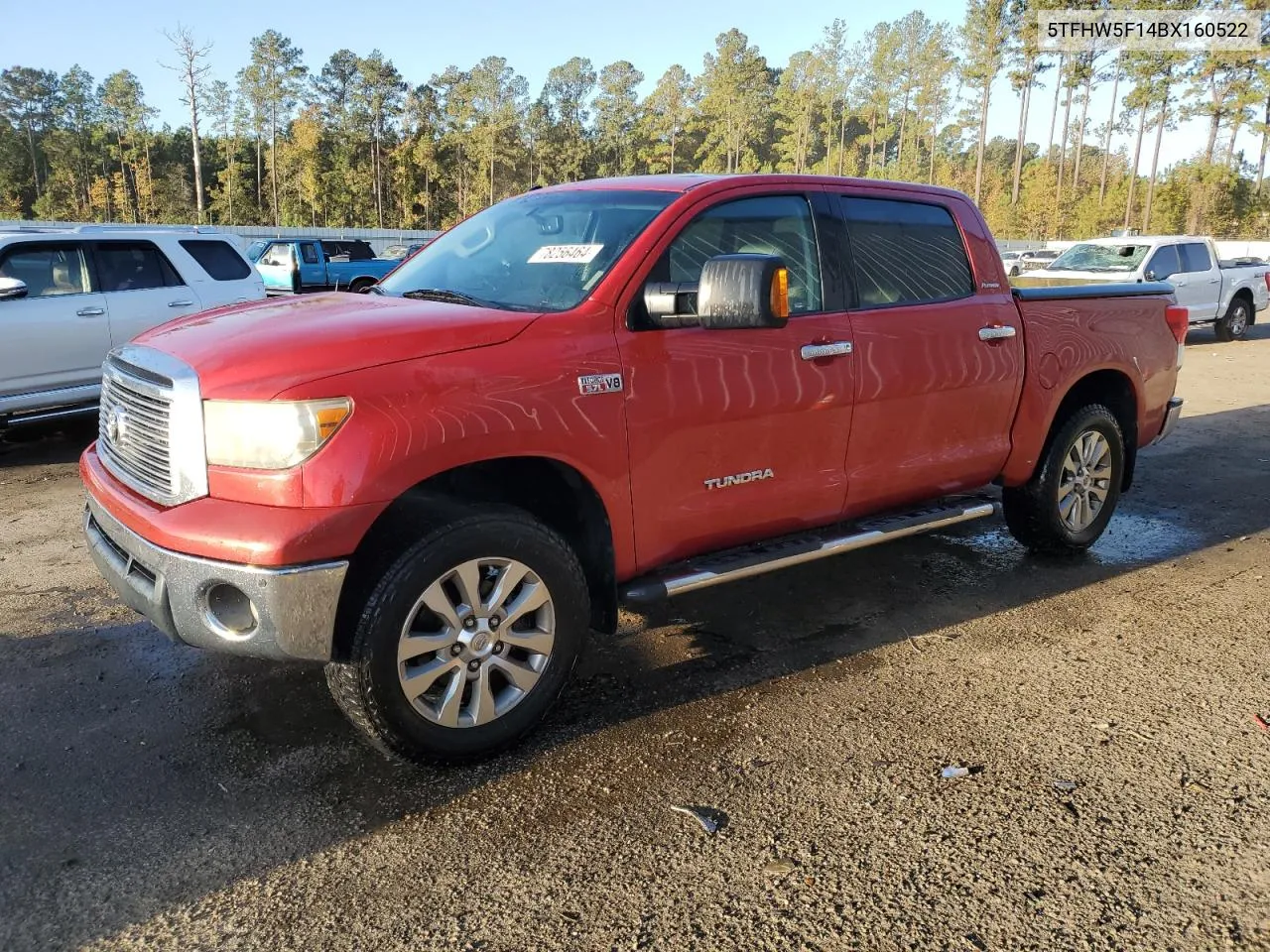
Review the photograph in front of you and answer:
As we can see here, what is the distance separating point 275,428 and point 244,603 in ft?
1.74

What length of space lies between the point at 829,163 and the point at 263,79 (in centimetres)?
4722

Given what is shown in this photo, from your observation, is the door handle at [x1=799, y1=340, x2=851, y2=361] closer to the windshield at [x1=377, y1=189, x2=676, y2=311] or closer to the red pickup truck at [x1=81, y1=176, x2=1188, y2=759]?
the red pickup truck at [x1=81, y1=176, x2=1188, y2=759]

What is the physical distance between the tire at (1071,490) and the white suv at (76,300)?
635cm

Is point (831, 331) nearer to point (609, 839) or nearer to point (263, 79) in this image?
point (609, 839)

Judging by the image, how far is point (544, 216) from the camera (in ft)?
13.1

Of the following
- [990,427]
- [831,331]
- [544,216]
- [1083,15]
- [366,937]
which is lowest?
[366,937]

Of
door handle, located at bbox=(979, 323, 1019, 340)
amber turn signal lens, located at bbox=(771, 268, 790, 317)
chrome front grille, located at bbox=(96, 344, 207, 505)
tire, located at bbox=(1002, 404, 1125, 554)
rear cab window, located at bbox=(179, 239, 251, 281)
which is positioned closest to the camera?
chrome front grille, located at bbox=(96, 344, 207, 505)

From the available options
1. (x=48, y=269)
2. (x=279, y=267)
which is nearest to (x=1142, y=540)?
(x=48, y=269)

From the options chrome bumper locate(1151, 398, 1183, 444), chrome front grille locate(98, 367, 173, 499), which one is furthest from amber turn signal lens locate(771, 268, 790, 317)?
chrome bumper locate(1151, 398, 1183, 444)

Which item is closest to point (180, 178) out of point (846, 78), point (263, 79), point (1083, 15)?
point (263, 79)

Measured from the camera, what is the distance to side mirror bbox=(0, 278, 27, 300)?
743 cm

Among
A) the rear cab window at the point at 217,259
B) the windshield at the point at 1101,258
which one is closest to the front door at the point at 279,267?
the rear cab window at the point at 217,259

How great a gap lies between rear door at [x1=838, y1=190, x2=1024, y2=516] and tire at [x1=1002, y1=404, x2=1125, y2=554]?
425 mm

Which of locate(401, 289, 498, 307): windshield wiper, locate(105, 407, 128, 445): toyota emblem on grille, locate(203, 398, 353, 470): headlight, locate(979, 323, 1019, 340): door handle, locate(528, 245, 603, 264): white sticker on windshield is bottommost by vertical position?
locate(105, 407, 128, 445): toyota emblem on grille
